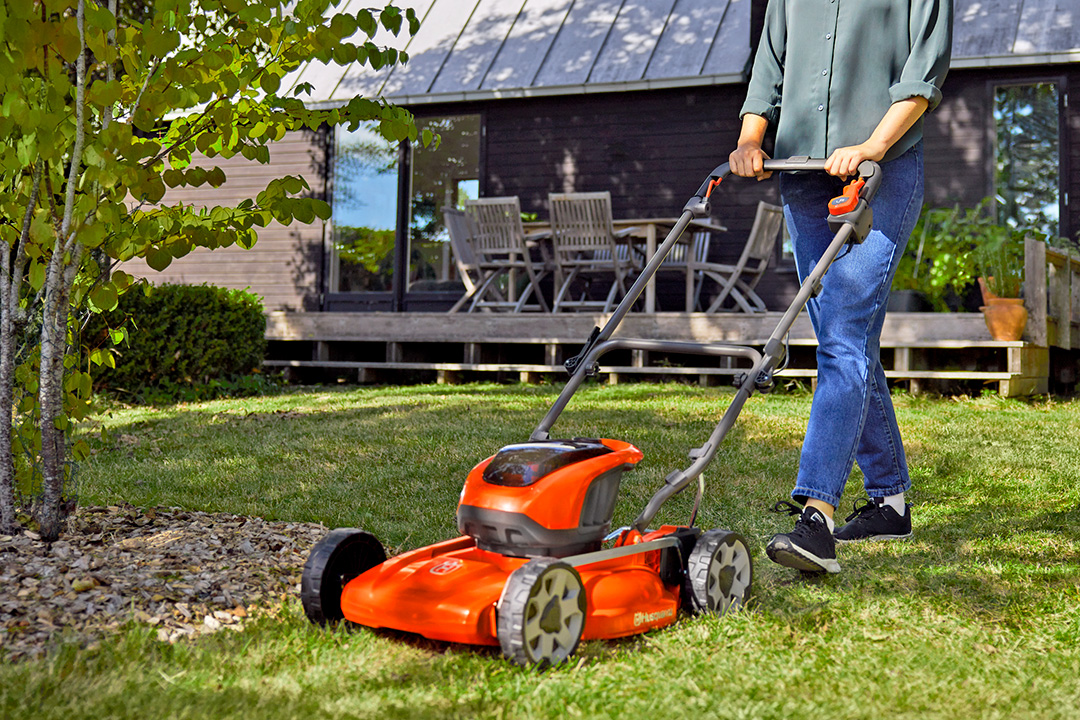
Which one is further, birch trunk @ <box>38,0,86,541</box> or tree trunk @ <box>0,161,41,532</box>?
tree trunk @ <box>0,161,41,532</box>

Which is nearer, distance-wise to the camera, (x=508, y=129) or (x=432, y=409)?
(x=432, y=409)

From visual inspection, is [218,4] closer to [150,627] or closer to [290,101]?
[290,101]

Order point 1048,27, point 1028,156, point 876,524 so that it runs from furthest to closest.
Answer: point 1028,156, point 1048,27, point 876,524

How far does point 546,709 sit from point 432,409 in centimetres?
452

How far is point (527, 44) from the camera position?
453 inches

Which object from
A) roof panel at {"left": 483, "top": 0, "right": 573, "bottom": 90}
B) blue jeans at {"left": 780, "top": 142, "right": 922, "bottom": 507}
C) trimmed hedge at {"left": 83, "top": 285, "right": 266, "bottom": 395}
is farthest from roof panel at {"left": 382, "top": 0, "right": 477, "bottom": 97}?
blue jeans at {"left": 780, "top": 142, "right": 922, "bottom": 507}

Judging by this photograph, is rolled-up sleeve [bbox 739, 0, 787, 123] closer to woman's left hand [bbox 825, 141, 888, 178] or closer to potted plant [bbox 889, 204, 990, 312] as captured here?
woman's left hand [bbox 825, 141, 888, 178]

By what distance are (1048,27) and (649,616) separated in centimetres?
916

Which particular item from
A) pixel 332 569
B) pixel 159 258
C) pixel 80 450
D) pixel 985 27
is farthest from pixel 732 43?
pixel 332 569

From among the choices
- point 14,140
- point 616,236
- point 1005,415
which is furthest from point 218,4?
point 616,236

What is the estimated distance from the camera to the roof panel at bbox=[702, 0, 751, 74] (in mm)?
10164

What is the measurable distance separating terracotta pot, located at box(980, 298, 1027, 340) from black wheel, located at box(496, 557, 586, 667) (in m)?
5.68

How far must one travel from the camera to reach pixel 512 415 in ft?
19.6

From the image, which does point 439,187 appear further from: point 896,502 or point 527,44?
point 896,502
